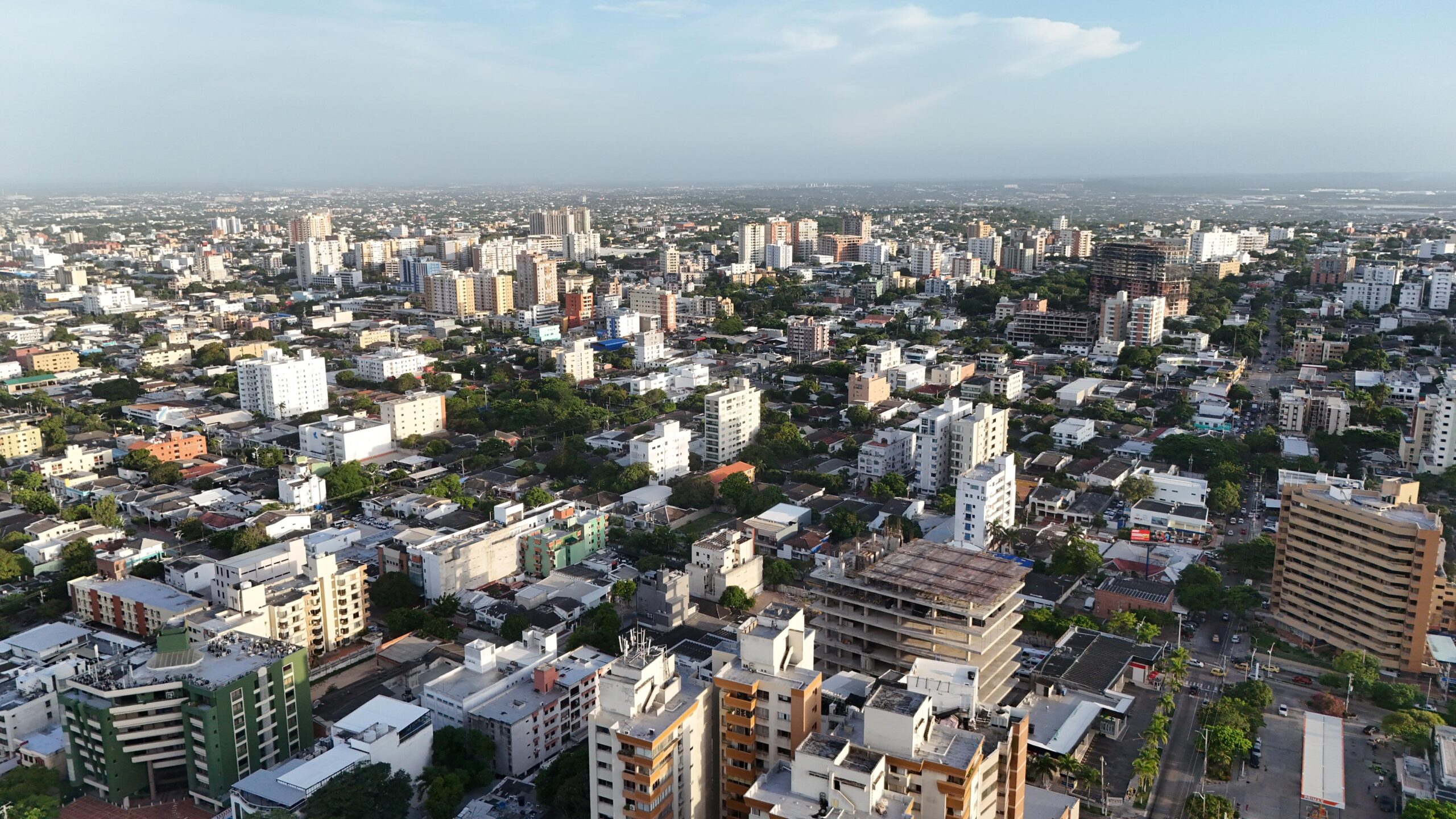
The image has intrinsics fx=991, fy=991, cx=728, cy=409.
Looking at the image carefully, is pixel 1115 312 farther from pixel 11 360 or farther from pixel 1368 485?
pixel 11 360

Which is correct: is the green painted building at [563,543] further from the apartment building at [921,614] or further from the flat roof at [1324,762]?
the flat roof at [1324,762]

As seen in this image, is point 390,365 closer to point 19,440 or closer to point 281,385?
point 281,385

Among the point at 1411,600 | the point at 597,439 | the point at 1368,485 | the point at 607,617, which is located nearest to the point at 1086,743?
the point at 1411,600

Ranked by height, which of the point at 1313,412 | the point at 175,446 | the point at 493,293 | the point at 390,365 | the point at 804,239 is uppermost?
the point at 804,239

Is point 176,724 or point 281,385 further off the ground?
point 281,385

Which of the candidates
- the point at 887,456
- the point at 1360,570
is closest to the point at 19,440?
the point at 887,456

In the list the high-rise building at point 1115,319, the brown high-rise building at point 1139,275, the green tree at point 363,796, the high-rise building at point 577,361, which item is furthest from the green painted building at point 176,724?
the brown high-rise building at point 1139,275

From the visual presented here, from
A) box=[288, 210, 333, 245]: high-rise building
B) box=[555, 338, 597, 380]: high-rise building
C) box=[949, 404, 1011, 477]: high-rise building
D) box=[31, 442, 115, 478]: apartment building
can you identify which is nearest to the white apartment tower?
box=[555, 338, 597, 380]: high-rise building
